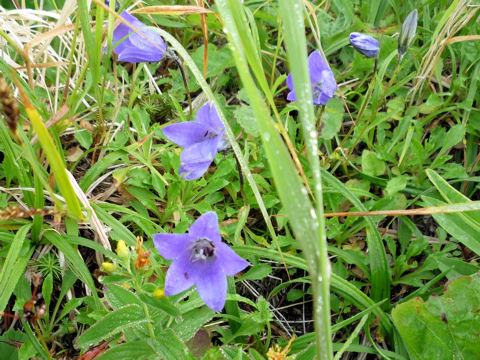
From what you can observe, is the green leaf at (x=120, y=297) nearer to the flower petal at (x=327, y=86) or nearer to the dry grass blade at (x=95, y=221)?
A: the dry grass blade at (x=95, y=221)

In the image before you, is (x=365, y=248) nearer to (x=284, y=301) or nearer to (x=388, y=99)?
(x=284, y=301)

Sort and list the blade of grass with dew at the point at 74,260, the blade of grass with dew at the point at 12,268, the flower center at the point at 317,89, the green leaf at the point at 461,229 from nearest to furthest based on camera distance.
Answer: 1. the blade of grass with dew at the point at 12,268
2. the blade of grass with dew at the point at 74,260
3. the green leaf at the point at 461,229
4. the flower center at the point at 317,89

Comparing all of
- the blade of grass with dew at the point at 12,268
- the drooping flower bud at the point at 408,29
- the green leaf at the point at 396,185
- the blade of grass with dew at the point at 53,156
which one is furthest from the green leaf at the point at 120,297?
the drooping flower bud at the point at 408,29

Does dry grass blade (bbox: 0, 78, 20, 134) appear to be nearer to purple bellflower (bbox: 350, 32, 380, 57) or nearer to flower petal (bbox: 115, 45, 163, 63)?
flower petal (bbox: 115, 45, 163, 63)

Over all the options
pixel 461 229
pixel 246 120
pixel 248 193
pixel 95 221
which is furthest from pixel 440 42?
pixel 95 221

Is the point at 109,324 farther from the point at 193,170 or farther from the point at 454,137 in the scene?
the point at 454,137
